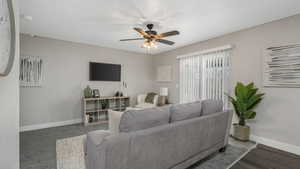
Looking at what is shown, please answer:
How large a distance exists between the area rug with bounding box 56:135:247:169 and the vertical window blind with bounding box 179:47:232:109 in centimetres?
146

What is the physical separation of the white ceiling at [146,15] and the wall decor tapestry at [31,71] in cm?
68

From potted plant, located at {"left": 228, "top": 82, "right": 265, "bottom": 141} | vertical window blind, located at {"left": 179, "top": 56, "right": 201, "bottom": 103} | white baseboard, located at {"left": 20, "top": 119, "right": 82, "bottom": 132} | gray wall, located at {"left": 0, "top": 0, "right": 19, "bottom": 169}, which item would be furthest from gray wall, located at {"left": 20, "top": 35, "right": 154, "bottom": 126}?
potted plant, located at {"left": 228, "top": 82, "right": 265, "bottom": 141}

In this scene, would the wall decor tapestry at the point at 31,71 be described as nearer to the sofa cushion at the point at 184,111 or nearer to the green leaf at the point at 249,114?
the sofa cushion at the point at 184,111

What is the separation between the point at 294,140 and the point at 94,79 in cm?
508

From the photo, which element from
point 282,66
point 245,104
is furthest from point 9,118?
point 282,66

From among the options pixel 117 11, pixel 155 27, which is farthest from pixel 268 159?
pixel 117 11

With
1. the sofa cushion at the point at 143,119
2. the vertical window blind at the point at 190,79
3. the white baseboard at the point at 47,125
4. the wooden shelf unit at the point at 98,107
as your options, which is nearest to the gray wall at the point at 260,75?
the vertical window blind at the point at 190,79

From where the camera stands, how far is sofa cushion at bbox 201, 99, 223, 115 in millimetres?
2292

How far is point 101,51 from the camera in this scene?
187 inches

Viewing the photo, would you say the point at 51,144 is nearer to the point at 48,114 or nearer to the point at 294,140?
the point at 48,114

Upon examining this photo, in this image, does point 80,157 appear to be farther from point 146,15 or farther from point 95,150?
point 146,15

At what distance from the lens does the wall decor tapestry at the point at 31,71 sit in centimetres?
353

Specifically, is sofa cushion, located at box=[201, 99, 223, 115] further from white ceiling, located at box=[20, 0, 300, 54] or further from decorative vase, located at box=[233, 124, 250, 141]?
white ceiling, located at box=[20, 0, 300, 54]

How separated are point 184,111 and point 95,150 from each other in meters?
1.23
